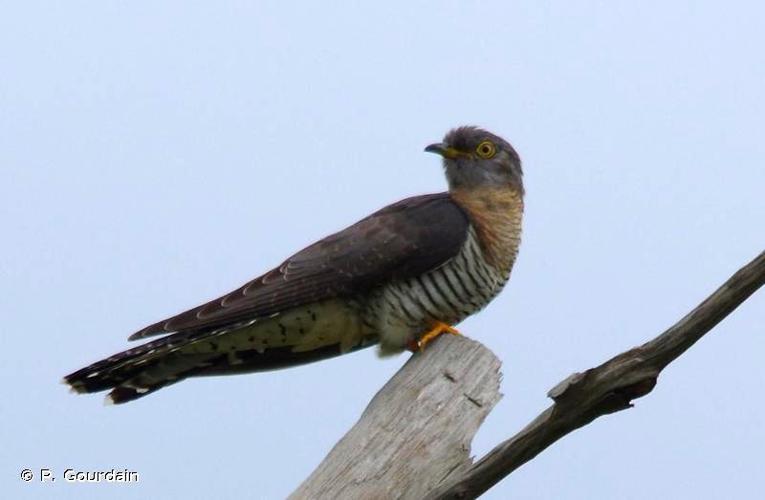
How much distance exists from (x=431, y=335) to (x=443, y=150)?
1270 millimetres

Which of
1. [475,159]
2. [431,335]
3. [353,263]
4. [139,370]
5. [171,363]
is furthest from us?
[475,159]

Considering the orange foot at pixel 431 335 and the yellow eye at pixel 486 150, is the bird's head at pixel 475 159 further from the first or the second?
the orange foot at pixel 431 335

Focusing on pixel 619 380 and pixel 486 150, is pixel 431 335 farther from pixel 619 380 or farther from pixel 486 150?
pixel 619 380

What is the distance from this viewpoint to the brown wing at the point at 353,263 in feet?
15.7

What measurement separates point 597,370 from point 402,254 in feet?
7.15

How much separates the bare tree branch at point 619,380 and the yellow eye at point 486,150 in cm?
298

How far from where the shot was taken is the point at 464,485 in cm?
289

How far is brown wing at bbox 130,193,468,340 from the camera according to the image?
477 cm

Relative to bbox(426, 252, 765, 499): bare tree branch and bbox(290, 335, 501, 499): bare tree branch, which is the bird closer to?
bbox(290, 335, 501, 499): bare tree branch

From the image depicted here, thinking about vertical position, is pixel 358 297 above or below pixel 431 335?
above

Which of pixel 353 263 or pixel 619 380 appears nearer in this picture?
pixel 619 380

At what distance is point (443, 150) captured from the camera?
18.7 feet

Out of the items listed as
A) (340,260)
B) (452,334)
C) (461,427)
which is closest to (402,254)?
(340,260)

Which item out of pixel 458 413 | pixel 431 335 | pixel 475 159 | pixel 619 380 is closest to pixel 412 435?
pixel 458 413
